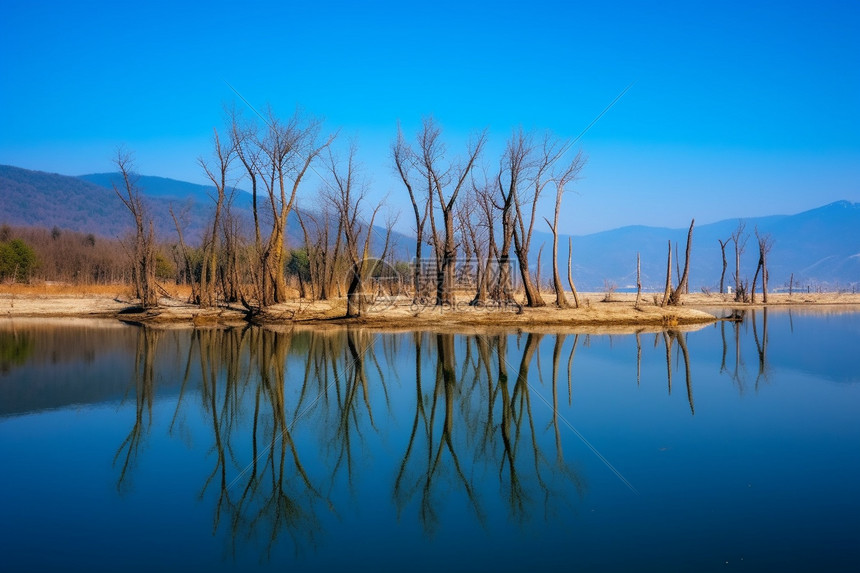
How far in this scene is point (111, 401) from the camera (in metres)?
13.3

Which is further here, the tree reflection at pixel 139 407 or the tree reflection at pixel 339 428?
the tree reflection at pixel 139 407

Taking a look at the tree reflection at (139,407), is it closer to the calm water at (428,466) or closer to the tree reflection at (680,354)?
the calm water at (428,466)

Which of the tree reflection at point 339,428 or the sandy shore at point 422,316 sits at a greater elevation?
the sandy shore at point 422,316

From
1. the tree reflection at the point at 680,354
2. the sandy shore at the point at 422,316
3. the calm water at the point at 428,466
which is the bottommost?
the calm water at the point at 428,466

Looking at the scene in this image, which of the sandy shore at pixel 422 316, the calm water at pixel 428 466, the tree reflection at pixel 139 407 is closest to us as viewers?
the calm water at pixel 428 466

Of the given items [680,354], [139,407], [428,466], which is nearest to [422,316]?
[680,354]

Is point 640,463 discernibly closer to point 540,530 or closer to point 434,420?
point 540,530

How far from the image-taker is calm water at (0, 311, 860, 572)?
641 centimetres

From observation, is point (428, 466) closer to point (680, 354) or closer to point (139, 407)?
point (139, 407)

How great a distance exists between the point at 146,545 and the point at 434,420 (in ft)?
19.4

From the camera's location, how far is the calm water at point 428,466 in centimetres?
641

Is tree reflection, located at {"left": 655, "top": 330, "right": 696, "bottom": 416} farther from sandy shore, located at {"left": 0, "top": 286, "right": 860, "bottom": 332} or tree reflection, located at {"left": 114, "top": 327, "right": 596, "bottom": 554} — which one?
sandy shore, located at {"left": 0, "top": 286, "right": 860, "bottom": 332}

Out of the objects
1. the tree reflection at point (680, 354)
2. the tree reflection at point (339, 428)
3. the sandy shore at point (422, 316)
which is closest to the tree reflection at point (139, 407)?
the tree reflection at point (339, 428)

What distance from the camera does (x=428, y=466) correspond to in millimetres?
9047
